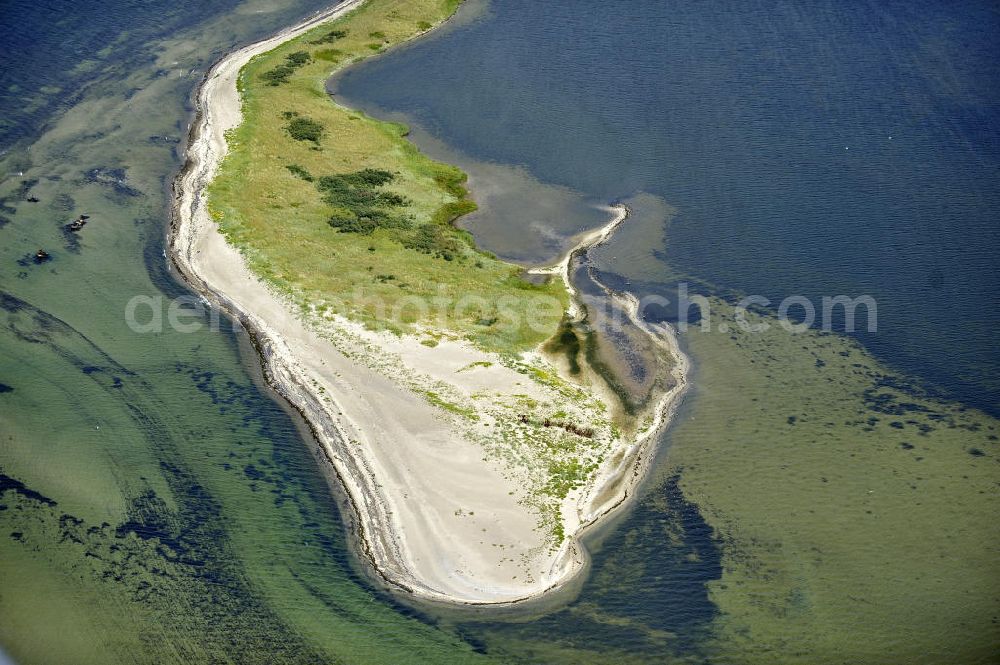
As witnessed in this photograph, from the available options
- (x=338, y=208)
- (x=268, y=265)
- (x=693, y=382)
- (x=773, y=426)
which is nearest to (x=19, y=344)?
(x=268, y=265)

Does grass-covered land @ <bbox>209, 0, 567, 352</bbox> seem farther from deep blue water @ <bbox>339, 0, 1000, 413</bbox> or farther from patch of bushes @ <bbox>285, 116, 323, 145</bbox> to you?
deep blue water @ <bbox>339, 0, 1000, 413</bbox>

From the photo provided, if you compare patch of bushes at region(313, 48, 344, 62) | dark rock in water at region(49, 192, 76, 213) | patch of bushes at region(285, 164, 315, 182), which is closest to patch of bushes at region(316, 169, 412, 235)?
patch of bushes at region(285, 164, 315, 182)

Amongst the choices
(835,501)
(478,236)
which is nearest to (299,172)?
(478,236)

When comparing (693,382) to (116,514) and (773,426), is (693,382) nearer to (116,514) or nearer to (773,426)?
(773,426)

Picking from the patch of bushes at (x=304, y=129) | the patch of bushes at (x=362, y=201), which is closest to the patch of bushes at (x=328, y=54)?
the patch of bushes at (x=304, y=129)

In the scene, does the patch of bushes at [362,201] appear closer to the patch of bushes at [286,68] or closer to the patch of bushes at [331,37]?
the patch of bushes at [286,68]

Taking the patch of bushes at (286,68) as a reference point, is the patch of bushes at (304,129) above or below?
below

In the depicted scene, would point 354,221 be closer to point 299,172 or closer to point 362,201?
point 362,201
